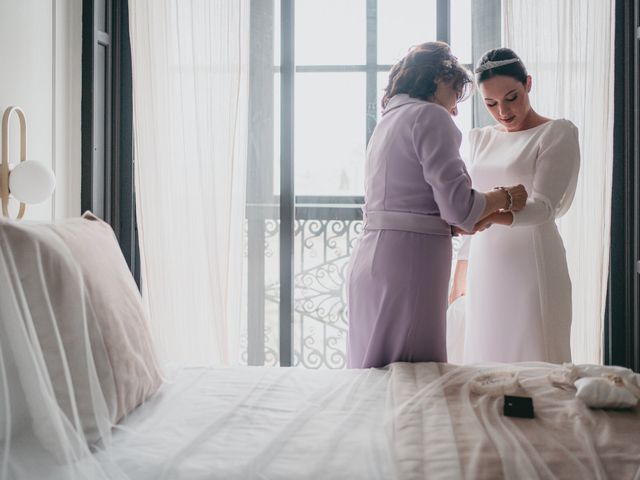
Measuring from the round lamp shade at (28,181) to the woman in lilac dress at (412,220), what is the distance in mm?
952

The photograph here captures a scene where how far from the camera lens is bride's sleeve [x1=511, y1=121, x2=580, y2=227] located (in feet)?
6.46

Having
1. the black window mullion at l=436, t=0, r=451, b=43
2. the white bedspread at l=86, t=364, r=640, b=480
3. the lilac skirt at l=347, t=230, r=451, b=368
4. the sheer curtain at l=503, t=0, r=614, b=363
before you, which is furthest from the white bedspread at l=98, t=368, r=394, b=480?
the black window mullion at l=436, t=0, r=451, b=43

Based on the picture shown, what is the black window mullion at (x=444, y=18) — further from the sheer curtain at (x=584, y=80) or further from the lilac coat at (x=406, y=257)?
the lilac coat at (x=406, y=257)

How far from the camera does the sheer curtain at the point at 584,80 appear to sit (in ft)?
8.51

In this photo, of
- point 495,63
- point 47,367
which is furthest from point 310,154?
point 47,367

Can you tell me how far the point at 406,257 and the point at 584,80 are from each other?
1412 mm

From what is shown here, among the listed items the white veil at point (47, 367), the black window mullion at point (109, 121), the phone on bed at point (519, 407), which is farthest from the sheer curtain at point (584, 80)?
the white veil at point (47, 367)

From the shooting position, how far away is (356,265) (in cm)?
189

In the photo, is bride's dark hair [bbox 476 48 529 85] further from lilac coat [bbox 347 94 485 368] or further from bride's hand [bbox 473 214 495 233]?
bride's hand [bbox 473 214 495 233]

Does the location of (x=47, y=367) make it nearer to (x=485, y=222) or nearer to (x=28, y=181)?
(x=28, y=181)

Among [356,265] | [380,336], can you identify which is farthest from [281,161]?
[380,336]

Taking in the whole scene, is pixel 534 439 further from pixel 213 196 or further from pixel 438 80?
pixel 213 196

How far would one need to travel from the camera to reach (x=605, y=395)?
1284 mm

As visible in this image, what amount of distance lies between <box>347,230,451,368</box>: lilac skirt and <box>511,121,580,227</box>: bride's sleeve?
360mm
